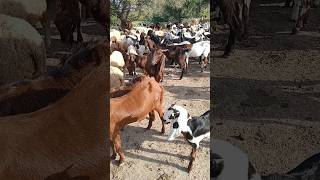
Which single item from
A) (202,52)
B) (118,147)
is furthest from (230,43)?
(118,147)

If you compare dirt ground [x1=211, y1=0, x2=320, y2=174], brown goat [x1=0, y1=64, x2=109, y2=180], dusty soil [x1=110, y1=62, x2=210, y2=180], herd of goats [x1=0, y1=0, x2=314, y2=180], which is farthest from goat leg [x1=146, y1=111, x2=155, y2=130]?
brown goat [x1=0, y1=64, x2=109, y2=180]

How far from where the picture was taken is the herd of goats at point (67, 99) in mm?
3402

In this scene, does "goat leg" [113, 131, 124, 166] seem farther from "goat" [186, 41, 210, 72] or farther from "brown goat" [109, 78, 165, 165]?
"goat" [186, 41, 210, 72]

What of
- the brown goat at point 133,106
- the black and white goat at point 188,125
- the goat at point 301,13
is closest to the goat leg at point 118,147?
the brown goat at point 133,106

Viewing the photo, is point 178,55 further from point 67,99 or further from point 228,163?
point 67,99

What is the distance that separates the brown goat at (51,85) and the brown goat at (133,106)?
608 millimetres

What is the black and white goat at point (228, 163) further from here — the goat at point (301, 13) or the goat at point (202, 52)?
the goat at point (301, 13)

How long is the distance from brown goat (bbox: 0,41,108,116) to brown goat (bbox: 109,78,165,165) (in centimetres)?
61

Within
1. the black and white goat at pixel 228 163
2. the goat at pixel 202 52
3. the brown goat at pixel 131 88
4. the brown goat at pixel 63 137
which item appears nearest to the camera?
the brown goat at pixel 63 137

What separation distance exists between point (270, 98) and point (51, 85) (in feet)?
6.19

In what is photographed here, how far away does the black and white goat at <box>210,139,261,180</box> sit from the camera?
3.80 m

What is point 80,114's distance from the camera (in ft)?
11.7

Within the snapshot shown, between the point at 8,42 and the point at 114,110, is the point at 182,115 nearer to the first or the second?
the point at 114,110

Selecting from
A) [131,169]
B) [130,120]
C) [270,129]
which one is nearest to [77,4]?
[130,120]
